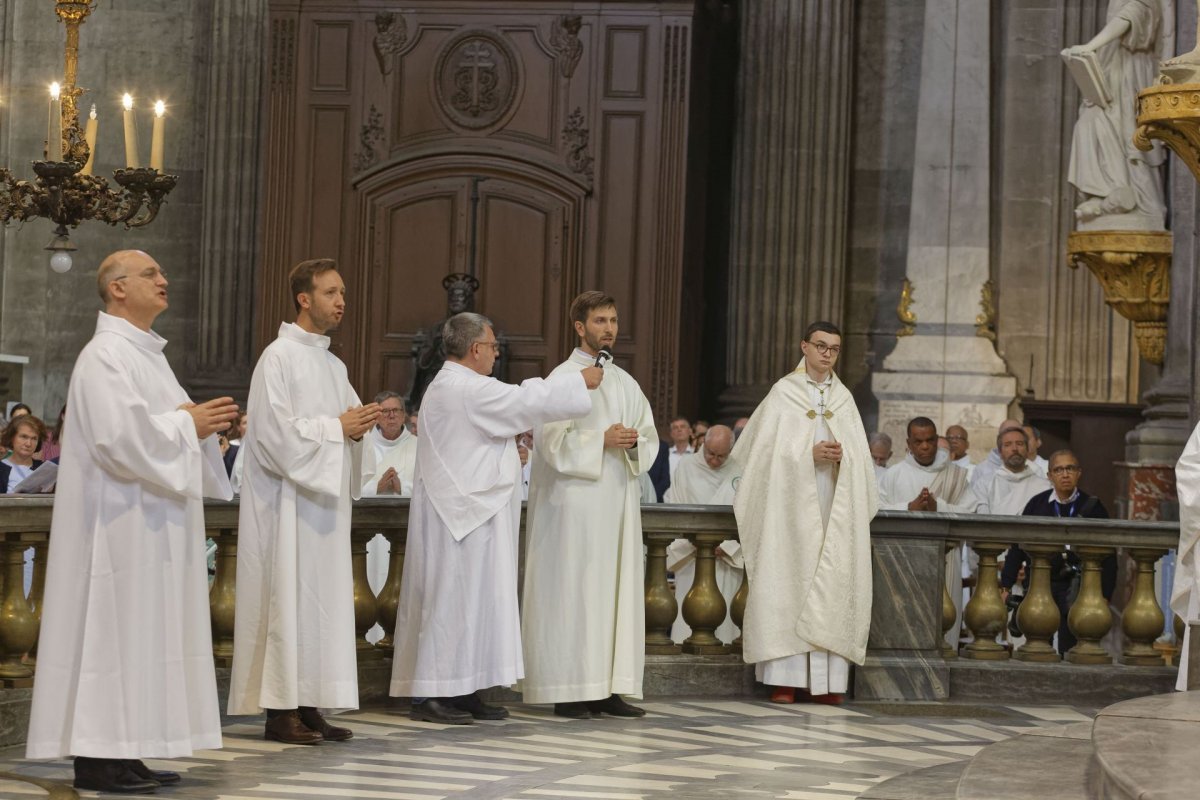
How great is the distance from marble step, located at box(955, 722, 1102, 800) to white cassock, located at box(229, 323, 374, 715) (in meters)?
2.34

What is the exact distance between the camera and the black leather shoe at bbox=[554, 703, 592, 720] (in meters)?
7.53

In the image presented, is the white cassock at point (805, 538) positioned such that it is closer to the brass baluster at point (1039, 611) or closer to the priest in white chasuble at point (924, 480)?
the brass baluster at point (1039, 611)

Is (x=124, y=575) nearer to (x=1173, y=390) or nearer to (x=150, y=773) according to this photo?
(x=150, y=773)

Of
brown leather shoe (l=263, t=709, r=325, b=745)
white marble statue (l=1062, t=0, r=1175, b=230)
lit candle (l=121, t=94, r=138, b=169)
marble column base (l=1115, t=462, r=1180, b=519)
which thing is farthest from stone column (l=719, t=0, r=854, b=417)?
brown leather shoe (l=263, t=709, r=325, b=745)

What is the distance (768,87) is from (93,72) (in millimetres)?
5663

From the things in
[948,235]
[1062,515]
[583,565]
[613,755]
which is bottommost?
[613,755]

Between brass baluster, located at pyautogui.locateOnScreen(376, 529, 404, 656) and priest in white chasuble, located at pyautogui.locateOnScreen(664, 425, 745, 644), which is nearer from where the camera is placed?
brass baluster, located at pyautogui.locateOnScreen(376, 529, 404, 656)

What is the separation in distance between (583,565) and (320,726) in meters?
1.29

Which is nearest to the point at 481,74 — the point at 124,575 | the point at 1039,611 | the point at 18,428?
the point at 18,428

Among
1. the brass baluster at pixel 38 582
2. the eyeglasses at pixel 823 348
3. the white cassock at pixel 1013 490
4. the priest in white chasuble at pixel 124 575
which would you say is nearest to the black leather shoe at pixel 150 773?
the priest in white chasuble at pixel 124 575

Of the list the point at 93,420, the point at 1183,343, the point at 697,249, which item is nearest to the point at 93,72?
the point at 697,249

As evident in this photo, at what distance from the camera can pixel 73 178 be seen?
8.86 meters

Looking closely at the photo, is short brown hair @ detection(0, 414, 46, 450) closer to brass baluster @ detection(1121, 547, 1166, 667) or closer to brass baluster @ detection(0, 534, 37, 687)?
brass baluster @ detection(0, 534, 37, 687)

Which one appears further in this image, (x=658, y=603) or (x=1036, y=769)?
(x=658, y=603)
